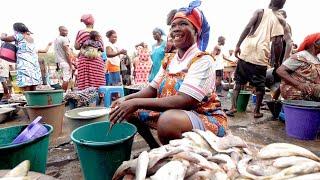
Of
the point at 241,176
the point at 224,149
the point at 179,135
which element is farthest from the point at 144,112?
the point at 241,176

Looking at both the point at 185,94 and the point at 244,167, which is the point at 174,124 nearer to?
the point at 185,94

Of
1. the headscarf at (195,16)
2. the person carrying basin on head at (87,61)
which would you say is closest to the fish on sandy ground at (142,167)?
the headscarf at (195,16)

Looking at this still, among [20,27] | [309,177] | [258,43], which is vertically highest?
[20,27]

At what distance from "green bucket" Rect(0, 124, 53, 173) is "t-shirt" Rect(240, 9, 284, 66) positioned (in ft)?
12.1

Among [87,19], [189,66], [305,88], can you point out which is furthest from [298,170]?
[87,19]

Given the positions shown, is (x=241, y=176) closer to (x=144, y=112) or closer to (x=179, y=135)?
(x=179, y=135)

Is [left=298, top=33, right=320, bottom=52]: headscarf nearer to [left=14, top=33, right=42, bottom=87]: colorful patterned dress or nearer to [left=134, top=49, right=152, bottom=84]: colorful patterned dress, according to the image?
[left=134, top=49, right=152, bottom=84]: colorful patterned dress

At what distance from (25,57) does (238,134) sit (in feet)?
14.7

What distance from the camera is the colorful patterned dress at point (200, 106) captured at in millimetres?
2135

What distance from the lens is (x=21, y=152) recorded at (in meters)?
1.78

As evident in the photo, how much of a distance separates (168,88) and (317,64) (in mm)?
2642

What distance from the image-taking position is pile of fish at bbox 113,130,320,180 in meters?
1.25

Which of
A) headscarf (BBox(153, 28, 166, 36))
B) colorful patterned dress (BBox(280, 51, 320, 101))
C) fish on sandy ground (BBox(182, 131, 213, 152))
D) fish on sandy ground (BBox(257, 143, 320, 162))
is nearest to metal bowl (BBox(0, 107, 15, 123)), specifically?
headscarf (BBox(153, 28, 166, 36))

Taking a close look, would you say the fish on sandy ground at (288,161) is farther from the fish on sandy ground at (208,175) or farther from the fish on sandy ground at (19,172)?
the fish on sandy ground at (19,172)
